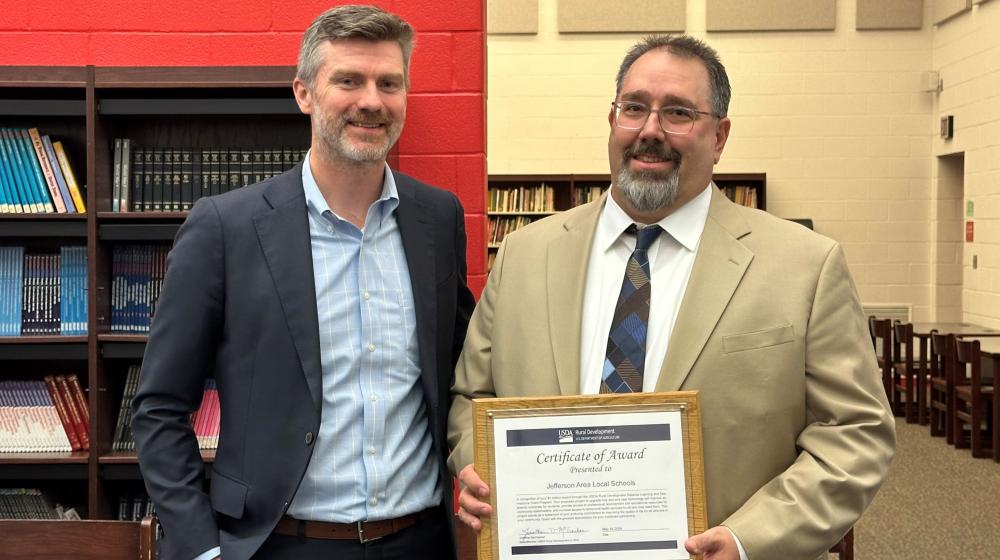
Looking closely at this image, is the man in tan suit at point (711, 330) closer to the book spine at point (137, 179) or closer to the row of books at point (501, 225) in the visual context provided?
the book spine at point (137, 179)

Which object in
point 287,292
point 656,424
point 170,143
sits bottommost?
point 656,424

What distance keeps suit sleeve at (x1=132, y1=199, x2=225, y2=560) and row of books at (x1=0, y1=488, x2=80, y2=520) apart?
1.92 m

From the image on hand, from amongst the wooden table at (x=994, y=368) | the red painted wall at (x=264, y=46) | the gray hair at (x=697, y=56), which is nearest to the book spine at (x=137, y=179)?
the red painted wall at (x=264, y=46)

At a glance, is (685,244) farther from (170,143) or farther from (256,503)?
(170,143)

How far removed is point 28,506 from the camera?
12.1ft

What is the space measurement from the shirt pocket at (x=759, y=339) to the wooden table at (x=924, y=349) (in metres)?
7.16

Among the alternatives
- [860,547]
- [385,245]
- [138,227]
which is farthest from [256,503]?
[860,547]

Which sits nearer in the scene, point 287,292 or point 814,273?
point 814,273

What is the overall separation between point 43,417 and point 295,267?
6.70ft

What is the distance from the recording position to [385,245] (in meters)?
2.15

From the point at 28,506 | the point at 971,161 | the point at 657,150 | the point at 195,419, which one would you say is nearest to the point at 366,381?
the point at 657,150

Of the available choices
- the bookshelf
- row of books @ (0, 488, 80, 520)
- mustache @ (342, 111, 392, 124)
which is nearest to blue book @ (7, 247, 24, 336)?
row of books @ (0, 488, 80, 520)

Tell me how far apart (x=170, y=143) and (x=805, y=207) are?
8.57 metres

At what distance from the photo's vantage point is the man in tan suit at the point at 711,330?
71.7 inches
